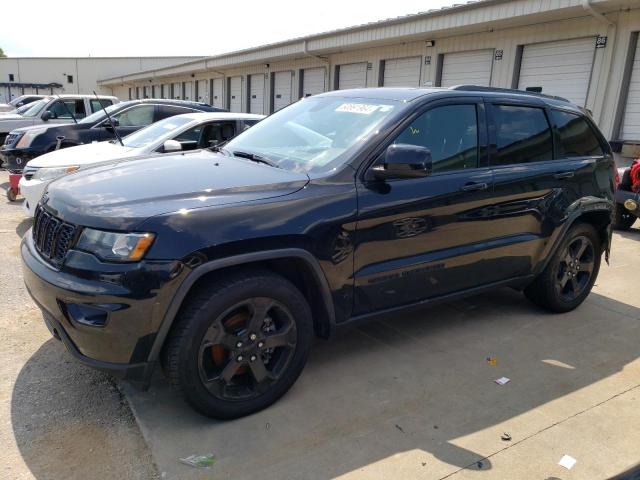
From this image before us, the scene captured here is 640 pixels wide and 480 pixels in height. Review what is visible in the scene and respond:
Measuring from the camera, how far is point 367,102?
370 cm

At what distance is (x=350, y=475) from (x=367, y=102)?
236cm

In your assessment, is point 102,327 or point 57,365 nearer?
point 102,327

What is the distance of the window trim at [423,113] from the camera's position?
126 inches

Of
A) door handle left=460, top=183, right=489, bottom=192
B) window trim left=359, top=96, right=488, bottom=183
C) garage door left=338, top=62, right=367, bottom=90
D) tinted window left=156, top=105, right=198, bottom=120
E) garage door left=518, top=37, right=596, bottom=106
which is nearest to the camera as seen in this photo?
window trim left=359, top=96, right=488, bottom=183

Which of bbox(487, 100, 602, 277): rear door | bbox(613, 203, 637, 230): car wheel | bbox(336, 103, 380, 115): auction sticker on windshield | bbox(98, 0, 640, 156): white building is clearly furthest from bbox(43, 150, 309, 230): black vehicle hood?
bbox(98, 0, 640, 156): white building

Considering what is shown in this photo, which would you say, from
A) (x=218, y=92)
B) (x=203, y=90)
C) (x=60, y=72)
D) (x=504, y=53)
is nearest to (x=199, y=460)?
(x=504, y=53)

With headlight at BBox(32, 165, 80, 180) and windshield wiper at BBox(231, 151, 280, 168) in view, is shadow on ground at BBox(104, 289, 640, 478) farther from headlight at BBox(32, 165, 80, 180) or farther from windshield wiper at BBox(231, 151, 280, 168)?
headlight at BBox(32, 165, 80, 180)

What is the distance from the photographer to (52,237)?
2801 millimetres

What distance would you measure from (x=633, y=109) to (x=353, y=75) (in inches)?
350

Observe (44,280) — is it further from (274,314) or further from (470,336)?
(470,336)

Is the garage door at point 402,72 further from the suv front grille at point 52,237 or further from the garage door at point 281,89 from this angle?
the suv front grille at point 52,237

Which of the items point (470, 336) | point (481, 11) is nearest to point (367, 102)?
point (470, 336)

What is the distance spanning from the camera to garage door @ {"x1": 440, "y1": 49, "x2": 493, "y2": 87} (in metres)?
12.9

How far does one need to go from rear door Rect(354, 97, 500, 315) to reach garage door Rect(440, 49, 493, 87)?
31.6ft
